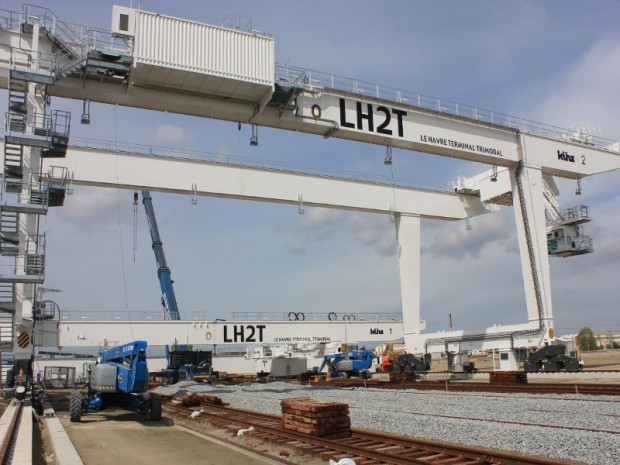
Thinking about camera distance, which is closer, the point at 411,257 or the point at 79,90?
the point at 79,90

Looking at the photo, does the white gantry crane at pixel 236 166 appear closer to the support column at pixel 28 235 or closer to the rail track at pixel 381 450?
the support column at pixel 28 235

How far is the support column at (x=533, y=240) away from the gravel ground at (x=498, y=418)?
27.2ft

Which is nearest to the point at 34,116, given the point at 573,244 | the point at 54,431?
the point at 54,431

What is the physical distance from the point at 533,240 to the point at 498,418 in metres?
14.6

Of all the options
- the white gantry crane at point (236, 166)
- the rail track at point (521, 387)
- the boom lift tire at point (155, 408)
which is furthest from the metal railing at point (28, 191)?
the rail track at point (521, 387)

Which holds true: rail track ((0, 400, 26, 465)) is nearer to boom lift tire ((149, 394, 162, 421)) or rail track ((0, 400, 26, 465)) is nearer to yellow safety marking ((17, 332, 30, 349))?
yellow safety marking ((17, 332, 30, 349))

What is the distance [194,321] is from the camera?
2636 cm

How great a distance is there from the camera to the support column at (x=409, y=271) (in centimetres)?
2570

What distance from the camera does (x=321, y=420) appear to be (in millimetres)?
9180

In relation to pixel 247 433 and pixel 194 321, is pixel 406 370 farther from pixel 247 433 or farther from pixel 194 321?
pixel 247 433

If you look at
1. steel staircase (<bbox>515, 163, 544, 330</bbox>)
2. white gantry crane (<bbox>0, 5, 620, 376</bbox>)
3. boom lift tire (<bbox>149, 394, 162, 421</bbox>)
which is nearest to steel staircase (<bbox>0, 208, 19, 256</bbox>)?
white gantry crane (<bbox>0, 5, 620, 376</bbox>)

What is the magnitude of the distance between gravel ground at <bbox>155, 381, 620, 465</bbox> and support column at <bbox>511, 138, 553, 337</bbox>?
326 inches

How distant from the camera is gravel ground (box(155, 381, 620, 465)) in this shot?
7.71 metres

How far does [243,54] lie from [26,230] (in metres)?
9.00
